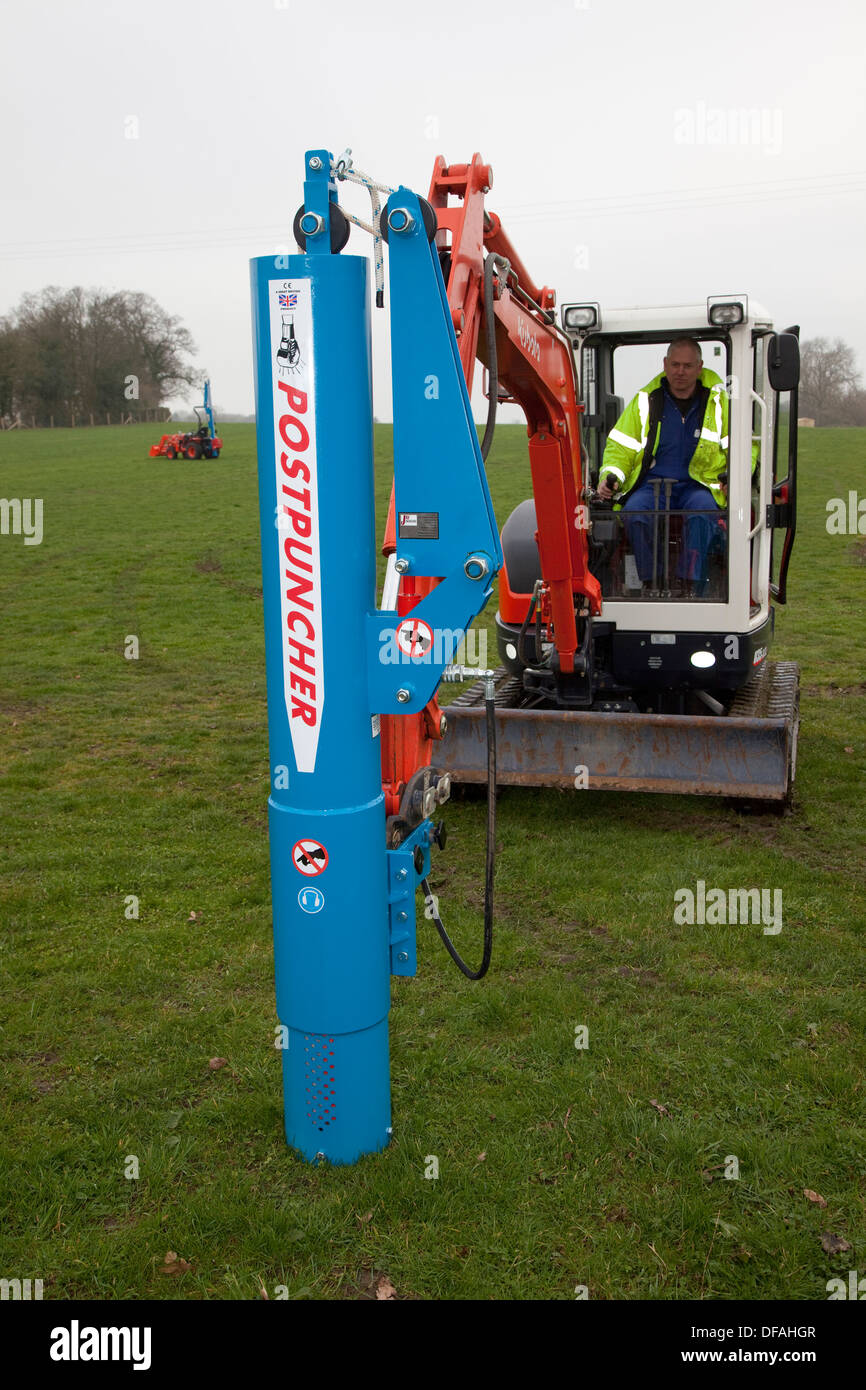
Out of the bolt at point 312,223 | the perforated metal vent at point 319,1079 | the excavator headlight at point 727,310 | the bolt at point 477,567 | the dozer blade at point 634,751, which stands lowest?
the perforated metal vent at point 319,1079

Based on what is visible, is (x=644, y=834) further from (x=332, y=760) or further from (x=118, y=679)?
(x=118, y=679)

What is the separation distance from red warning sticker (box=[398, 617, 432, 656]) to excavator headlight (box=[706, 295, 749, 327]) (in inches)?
166

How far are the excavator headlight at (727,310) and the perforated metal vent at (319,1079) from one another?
16.7 ft

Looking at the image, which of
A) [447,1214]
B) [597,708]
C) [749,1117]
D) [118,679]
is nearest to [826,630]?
[597,708]

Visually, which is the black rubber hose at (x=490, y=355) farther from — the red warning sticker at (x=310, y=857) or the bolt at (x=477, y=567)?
the red warning sticker at (x=310, y=857)

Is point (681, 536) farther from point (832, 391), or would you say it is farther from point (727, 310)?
point (832, 391)

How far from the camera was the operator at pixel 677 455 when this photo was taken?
718 cm

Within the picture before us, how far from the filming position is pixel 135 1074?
4.52 metres

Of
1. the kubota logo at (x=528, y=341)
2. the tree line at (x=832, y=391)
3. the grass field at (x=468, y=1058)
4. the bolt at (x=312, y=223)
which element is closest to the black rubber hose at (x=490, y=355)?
the bolt at (x=312, y=223)

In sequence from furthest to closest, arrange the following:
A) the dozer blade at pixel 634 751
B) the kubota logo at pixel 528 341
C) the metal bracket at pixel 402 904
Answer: the dozer blade at pixel 634 751 < the kubota logo at pixel 528 341 < the metal bracket at pixel 402 904

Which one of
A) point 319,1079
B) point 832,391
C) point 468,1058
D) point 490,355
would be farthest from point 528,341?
point 832,391

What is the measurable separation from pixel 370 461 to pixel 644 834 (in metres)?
3.93

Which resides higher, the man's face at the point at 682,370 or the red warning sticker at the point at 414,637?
the man's face at the point at 682,370

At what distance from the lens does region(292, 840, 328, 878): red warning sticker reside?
379 cm
